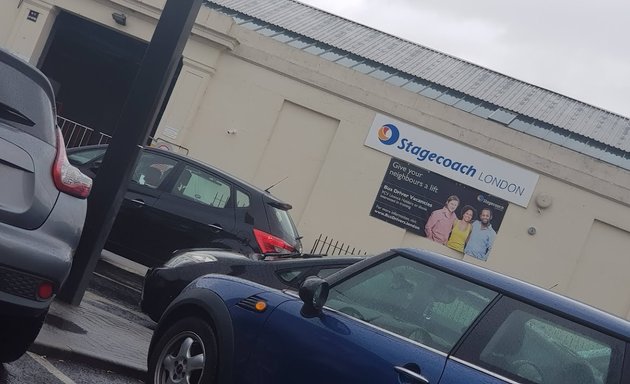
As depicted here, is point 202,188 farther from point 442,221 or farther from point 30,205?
point 442,221

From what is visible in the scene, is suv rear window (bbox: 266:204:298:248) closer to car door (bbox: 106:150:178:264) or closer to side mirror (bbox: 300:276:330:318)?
car door (bbox: 106:150:178:264)

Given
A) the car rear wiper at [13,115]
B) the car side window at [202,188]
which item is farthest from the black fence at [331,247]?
the car rear wiper at [13,115]

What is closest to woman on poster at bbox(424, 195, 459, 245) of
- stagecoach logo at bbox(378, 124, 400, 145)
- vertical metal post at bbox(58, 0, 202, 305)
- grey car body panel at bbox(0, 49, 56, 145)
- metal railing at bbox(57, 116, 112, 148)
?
stagecoach logo at bbox(378, 124, 400, 145)

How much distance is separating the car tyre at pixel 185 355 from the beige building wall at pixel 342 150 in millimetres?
15812

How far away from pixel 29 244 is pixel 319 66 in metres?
17.8

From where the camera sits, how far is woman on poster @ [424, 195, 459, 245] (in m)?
21.3

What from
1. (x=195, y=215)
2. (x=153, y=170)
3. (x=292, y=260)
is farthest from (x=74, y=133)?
(x=292, y=260)

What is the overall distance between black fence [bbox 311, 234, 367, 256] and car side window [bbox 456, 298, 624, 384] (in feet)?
54.8

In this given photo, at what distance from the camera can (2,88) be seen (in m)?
5.06

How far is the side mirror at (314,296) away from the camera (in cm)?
497

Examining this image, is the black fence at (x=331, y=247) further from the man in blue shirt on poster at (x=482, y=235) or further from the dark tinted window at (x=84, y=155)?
the dark tinted window at (x=84, y=155)

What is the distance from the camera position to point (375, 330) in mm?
4766

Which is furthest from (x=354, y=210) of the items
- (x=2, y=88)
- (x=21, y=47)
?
(x=2, y=88)

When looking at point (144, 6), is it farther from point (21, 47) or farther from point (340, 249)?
point (340, 249)
